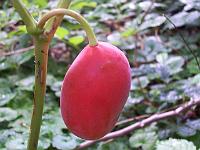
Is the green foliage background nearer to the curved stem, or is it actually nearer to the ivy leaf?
the ivy leaf

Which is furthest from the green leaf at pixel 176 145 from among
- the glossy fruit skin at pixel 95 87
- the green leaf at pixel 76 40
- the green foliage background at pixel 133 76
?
the green leaf at pixel 76 40

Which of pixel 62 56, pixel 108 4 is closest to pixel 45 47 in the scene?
pixel 62 56

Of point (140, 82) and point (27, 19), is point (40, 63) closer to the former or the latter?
point (27, 19)

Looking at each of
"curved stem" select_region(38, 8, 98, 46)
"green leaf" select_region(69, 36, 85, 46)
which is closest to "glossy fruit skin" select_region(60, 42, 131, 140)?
"curved stem" select_region(38, 8, 98, 46)

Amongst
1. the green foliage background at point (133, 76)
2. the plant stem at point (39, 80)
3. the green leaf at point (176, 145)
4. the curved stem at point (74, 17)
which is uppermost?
the curved stem at point (74, 17)

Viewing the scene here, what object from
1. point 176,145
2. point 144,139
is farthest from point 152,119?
point 176,145

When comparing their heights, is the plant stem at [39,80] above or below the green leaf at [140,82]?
above

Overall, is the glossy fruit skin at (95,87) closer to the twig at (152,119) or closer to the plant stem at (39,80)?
the plant stem at (39,80)
